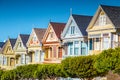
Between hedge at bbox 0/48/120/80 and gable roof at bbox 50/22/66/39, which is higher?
gable roof at bbox 50/22/66/39

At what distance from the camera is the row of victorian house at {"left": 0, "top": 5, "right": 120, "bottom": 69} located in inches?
2256

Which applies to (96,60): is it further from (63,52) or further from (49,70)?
(63,52)

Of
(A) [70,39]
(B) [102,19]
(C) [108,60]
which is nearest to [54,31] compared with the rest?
(A) [70,39]

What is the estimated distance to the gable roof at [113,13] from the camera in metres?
56.3

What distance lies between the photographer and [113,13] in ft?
189

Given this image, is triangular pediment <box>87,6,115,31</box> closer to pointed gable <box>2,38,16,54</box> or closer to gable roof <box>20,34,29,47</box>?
gable roof <box>20,34,29,47</box>

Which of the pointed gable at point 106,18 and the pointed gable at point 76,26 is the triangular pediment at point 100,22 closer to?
the pointed gable at point 106,18

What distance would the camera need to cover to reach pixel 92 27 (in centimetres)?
6044

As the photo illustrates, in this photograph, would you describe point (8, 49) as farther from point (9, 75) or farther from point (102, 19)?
point (102, 19)

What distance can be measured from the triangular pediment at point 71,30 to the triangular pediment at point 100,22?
3.48 metres

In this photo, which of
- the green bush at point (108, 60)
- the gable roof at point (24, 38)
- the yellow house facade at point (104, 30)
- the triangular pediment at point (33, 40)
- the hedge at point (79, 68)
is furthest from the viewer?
the gable roof at point (24, 38)

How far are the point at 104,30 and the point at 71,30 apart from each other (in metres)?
8.97

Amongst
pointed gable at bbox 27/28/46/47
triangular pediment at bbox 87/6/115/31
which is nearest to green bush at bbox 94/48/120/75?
triangular pediment at bbox 87/6/115/31

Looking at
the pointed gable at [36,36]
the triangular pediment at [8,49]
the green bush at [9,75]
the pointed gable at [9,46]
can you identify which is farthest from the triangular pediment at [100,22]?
the triangular pediment at [8,49]
